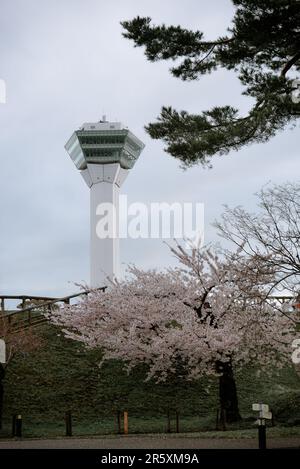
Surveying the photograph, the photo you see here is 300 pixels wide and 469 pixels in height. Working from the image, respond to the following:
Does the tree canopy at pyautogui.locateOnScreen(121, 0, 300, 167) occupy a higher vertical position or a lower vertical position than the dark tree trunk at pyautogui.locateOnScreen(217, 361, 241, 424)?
higher

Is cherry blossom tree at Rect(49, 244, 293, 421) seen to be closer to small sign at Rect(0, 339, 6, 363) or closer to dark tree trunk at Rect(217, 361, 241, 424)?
dark tree trunk at Rect(217, 361, 241, 424)

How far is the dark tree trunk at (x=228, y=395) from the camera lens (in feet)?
84.7

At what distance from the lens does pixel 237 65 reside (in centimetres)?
2202

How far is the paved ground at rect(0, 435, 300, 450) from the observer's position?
59.8 feet

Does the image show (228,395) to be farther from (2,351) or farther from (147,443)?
(2,351)

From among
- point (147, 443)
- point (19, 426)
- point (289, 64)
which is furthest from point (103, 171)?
point (147, 443)

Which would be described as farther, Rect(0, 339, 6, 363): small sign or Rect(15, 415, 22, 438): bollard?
Rect(0, 339, 6, 363): small sign

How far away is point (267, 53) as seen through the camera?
2166cm

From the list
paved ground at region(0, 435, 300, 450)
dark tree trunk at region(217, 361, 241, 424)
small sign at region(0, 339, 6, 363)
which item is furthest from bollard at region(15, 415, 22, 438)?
dark tree trunk at region(217, 361, 241, 424)

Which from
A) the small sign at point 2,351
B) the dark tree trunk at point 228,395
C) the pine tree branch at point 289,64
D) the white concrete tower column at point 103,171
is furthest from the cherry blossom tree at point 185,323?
the white concrete tower column at point 103,171

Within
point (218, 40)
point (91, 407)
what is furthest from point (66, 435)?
point (218, 40)

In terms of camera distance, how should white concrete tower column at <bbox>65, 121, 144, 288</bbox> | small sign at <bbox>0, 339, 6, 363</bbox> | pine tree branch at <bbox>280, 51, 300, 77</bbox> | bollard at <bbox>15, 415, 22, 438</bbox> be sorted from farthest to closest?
white concrete tower column at <bbox>65, 121, 144, 288</bbox> → small sign at <bbox>0, 339, 6, 363</bbox> → bollard at <bbox>15, 415, 22, 438</bbox> → pine tree branch at <bbox>280, 51, 300, 77</bbox>

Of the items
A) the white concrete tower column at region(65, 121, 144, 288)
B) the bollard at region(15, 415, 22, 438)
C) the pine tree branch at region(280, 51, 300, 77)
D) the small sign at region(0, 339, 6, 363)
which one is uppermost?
the white concrete tower column at region(65, 121, 144, 288)

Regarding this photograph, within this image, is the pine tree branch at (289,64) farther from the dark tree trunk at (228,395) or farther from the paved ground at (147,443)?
the dark tree trunk at (228,395)
